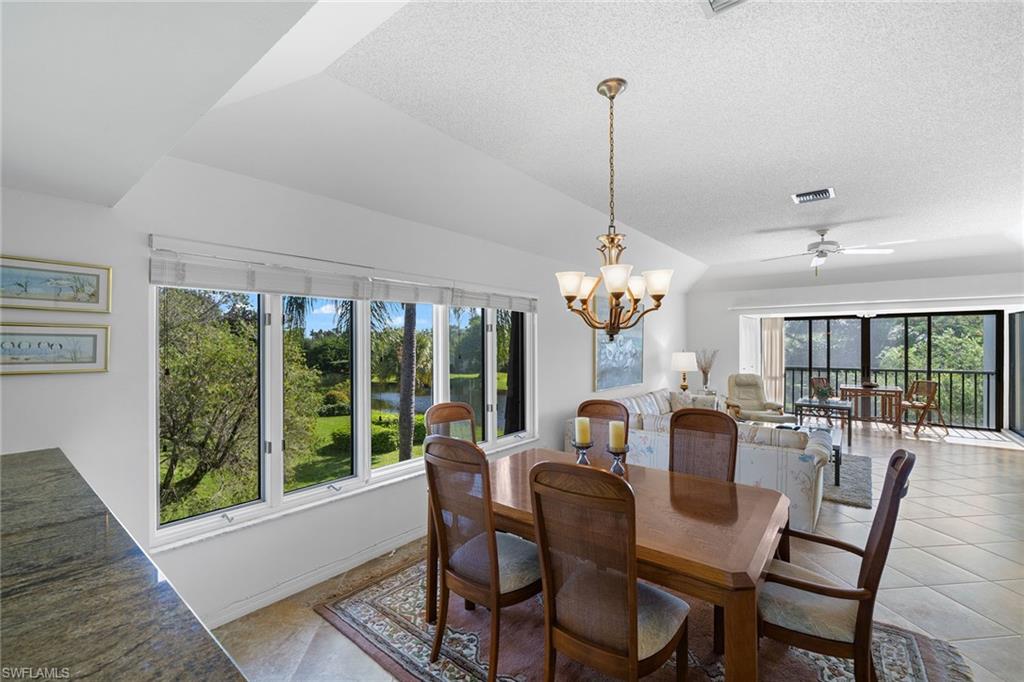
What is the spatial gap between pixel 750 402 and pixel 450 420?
5907 millimetres

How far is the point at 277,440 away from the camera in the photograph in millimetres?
2705

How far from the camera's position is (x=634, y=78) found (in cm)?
203

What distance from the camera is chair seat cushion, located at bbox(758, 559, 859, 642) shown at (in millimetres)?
1609

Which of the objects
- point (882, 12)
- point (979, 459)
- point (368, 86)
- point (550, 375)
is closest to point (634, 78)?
point (882, 12)

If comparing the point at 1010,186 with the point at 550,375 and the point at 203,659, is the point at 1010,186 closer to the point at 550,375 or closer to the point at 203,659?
the point at 550,375

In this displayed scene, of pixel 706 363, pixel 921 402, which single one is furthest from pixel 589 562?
pixel 921 402

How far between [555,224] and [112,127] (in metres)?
3.30

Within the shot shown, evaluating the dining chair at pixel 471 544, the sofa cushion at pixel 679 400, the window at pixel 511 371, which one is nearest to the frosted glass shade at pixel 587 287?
the dining chair at pixel 471 544

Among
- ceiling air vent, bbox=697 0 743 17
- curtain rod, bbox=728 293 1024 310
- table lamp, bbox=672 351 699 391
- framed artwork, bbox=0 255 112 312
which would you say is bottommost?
table lamp, bbox=672 351 699 391

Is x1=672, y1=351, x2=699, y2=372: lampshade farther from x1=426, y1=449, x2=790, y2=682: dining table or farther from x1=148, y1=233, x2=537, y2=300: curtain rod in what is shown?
x1=426, y1=449, x2=790, y2=682: dining table

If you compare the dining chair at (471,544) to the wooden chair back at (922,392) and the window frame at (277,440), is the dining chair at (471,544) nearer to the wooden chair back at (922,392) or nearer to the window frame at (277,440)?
the window frame at (277,440)

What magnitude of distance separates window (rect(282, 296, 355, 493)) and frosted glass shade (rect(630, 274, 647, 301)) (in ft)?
6.28

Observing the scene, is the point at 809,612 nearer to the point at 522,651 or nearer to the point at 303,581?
the point at 522,651

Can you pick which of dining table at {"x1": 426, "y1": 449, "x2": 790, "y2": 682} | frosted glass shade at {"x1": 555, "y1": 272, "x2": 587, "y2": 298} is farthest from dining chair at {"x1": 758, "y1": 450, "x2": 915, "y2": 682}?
frosted glass shade at {"x1": 555, "y1": 272, "x2": 587, "y2": 298}
